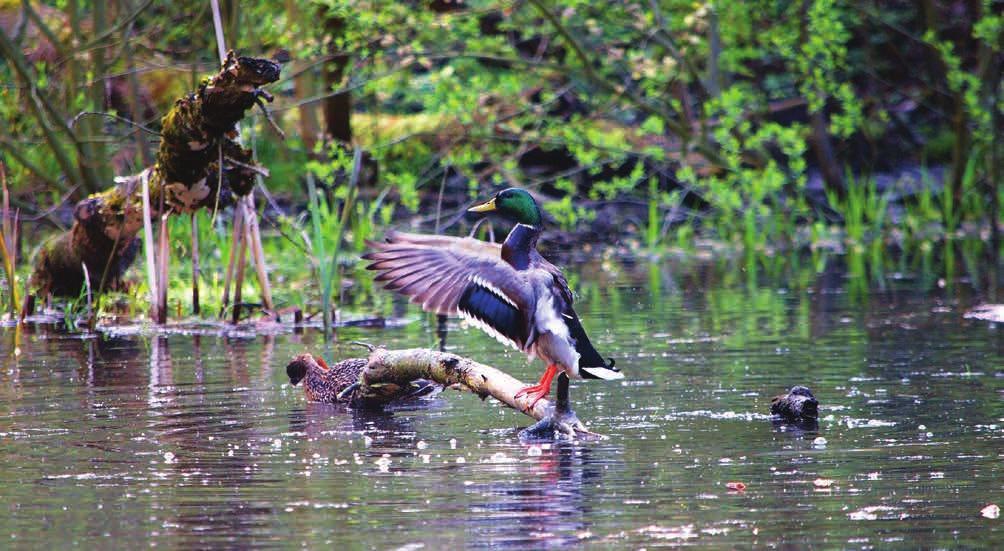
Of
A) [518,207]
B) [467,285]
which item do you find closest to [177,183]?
[518,207]

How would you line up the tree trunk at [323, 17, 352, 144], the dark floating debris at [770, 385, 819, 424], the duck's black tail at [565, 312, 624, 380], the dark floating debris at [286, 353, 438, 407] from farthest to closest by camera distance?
the tree trunk at [323, 17, 352, 144], the dark floating debris at [286, 353, 438, 407], the dark floating debris at [770, 385, 819, 424], the duck's black tail at [565, 312, 624, 380]

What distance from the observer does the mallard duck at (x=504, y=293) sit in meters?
6.86

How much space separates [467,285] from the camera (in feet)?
22.6

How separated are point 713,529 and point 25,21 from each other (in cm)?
1149

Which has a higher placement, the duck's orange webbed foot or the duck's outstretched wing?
the duck's outstretched wing

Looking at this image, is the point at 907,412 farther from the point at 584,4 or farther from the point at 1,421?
the point at 584,4

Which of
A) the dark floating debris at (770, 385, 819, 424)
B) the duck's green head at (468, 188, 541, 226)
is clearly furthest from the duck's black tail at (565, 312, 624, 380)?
the dark floating debris at (770, 385, 819, 424)

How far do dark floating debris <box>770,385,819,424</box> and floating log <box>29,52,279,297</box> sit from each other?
11.0 feet

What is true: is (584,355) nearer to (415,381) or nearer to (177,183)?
(415,381)

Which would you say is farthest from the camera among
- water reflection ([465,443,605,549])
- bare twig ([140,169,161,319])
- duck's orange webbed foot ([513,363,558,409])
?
bare twig ([140,169,161,319])

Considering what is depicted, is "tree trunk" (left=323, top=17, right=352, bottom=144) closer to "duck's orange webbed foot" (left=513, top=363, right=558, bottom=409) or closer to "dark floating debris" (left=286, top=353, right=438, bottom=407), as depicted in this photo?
"dark floating debris" (left=286, top=353, right=438, bottom=407)

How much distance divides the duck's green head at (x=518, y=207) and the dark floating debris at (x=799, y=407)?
1373 mm

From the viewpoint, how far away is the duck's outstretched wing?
687 centimetres

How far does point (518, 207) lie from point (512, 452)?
125cm
